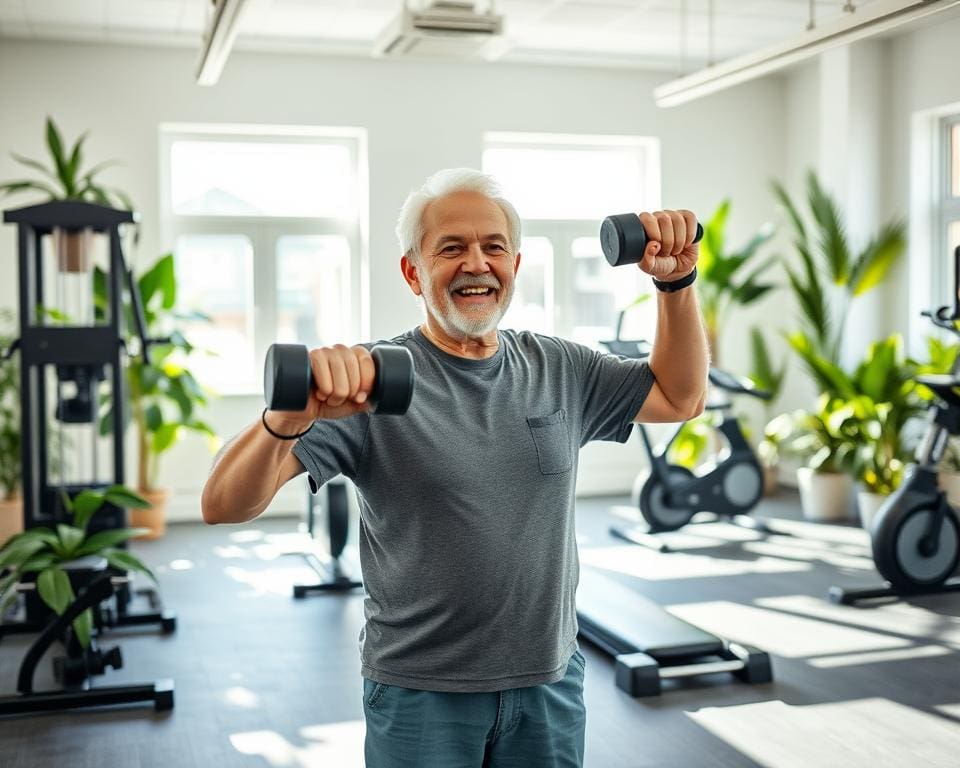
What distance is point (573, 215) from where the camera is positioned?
797 centimetres

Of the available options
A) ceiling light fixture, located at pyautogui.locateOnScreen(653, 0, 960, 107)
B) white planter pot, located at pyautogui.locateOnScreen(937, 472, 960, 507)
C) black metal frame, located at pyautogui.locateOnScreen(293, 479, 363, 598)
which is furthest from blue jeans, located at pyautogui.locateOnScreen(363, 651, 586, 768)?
white planter pot, located at pyautogui.locateOnScreen(937, 472, 960, 507)

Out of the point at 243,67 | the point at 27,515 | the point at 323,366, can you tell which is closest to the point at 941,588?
the point at 27,515

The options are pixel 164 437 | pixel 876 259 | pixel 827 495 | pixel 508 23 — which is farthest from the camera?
pixel 876 259

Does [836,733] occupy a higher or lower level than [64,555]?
lower

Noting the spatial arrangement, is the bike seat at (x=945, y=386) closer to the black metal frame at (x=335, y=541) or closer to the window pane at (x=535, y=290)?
the black metal frame at (x=335, y=541)

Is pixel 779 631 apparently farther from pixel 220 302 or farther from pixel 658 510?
pixel 220 302

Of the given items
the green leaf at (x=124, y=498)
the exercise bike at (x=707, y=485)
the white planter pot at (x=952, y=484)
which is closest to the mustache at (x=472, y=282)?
the green leaf at (x=124, y=498)

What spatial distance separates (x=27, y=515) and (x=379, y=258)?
137 inches

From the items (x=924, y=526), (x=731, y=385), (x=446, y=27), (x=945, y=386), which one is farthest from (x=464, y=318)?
(x=731, y=385)

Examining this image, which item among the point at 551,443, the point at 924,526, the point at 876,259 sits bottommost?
the point at 924,526

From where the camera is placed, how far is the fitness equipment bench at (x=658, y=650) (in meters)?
3.72

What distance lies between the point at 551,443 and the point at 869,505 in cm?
536

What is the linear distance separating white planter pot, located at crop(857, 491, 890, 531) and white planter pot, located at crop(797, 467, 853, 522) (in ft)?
0.94

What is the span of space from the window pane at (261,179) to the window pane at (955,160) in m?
3.81
